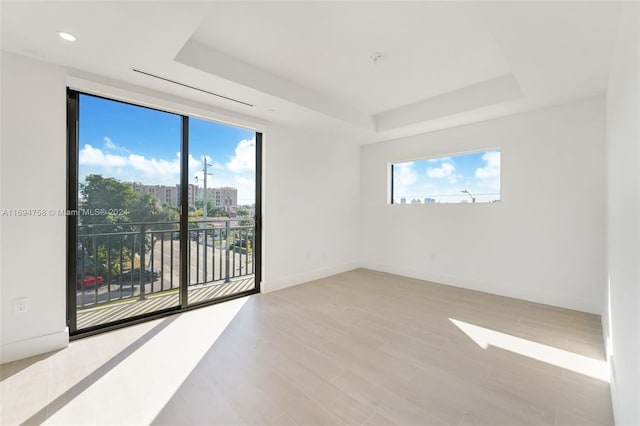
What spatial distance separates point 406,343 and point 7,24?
3876 millimetres

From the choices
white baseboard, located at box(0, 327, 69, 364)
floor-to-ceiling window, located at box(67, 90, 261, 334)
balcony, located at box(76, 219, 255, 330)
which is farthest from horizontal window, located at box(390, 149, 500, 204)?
white baseboard, located at box(0, 327, 69, 364)

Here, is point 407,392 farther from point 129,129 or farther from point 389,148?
point 389,148

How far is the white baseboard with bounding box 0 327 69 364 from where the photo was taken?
85.1 inches

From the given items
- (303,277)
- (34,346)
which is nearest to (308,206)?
(303,277)

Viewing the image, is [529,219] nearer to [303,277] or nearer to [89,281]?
[303,277]

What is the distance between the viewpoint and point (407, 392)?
1839mm

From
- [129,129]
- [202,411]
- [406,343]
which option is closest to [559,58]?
[406,343]

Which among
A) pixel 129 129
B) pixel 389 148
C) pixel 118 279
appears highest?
pixel 389 148

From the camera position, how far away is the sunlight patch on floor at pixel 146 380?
162 cm

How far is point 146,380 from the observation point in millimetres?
1940

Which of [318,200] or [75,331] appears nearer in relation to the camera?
[75,331]

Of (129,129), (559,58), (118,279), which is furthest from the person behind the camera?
(118,279)

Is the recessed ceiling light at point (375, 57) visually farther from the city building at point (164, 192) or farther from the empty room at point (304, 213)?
the city building at point (164, 192)

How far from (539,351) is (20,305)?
170 inches
